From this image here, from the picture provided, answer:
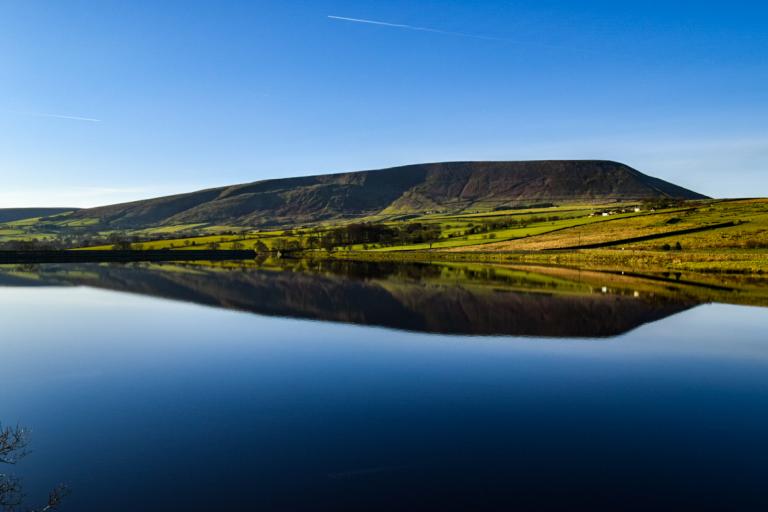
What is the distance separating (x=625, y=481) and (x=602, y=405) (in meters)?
5.85

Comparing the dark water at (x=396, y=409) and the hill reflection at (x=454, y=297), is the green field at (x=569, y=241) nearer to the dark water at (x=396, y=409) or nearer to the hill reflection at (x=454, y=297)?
the hill reflection at (x=454, y=297)

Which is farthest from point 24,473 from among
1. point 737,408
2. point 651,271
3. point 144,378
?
point 651,271

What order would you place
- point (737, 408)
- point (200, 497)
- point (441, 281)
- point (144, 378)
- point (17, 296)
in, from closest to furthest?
point (200, 497)
point (737, 408)
point (144, 378)
point (17, 296)
point (441, 281)

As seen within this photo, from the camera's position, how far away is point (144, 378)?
69.7 ft

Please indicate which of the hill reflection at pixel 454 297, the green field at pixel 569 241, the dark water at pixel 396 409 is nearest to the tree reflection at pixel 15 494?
the dark water at pixel 396 409

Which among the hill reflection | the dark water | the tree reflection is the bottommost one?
the hill reflection

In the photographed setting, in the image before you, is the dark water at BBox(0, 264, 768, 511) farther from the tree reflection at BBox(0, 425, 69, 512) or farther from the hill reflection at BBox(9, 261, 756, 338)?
the hill reflection at BBox(9, 261, 756, 338)

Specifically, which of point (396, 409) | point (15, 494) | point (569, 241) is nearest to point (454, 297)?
point (396, 409)

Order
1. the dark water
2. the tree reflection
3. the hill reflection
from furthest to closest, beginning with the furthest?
the hill reflection < the dark water < the tree reflection

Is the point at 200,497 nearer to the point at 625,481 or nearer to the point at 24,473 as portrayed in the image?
the point at 24,473

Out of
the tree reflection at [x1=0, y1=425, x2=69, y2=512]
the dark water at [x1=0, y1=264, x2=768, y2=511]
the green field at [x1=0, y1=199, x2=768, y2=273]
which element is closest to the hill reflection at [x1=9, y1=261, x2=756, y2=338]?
the dark water at [x1=0, y1=264, x2=768, y2=511]

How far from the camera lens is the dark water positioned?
11.7 meters

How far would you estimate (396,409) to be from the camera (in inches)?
672

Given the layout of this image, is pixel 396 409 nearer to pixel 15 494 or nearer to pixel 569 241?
pixel 15 494
